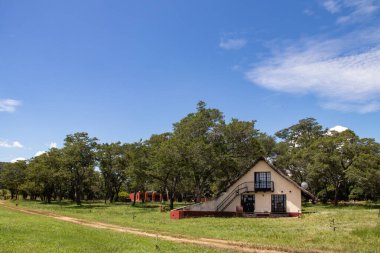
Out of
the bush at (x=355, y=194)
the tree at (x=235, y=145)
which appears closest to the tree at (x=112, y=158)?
the tree at (x=235, y=145)

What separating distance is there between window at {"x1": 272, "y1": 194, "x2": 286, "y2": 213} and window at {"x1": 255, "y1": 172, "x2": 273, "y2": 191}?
1.34 m

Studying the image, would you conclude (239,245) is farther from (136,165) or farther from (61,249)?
(136,165)

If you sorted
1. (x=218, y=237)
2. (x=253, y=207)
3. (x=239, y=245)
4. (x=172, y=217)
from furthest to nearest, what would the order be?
(x=253, y=207) < (x=172, y=217) < (x=218, y=237) < (x=239, y=245)

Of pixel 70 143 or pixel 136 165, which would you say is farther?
pixel 70 143

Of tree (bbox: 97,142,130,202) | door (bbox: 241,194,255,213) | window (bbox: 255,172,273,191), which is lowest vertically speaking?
door (bbox: 241,194,255,213)

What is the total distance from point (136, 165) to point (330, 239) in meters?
40.9

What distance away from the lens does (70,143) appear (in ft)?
221

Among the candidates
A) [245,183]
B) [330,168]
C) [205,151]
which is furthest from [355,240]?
[330,168]

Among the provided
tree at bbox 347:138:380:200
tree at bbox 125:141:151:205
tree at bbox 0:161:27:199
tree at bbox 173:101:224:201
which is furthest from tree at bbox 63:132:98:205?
tree at bbox 347:138:380:200

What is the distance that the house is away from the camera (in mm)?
41781

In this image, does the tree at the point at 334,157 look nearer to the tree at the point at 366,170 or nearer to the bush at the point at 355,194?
the tree at the point at 366,170

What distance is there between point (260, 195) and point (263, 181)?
64.8 inches

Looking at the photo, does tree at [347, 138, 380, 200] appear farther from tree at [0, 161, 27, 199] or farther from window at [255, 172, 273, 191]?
tree at [0, 161, 27, 199]

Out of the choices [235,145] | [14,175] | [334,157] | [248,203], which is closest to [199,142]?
[235,145]
